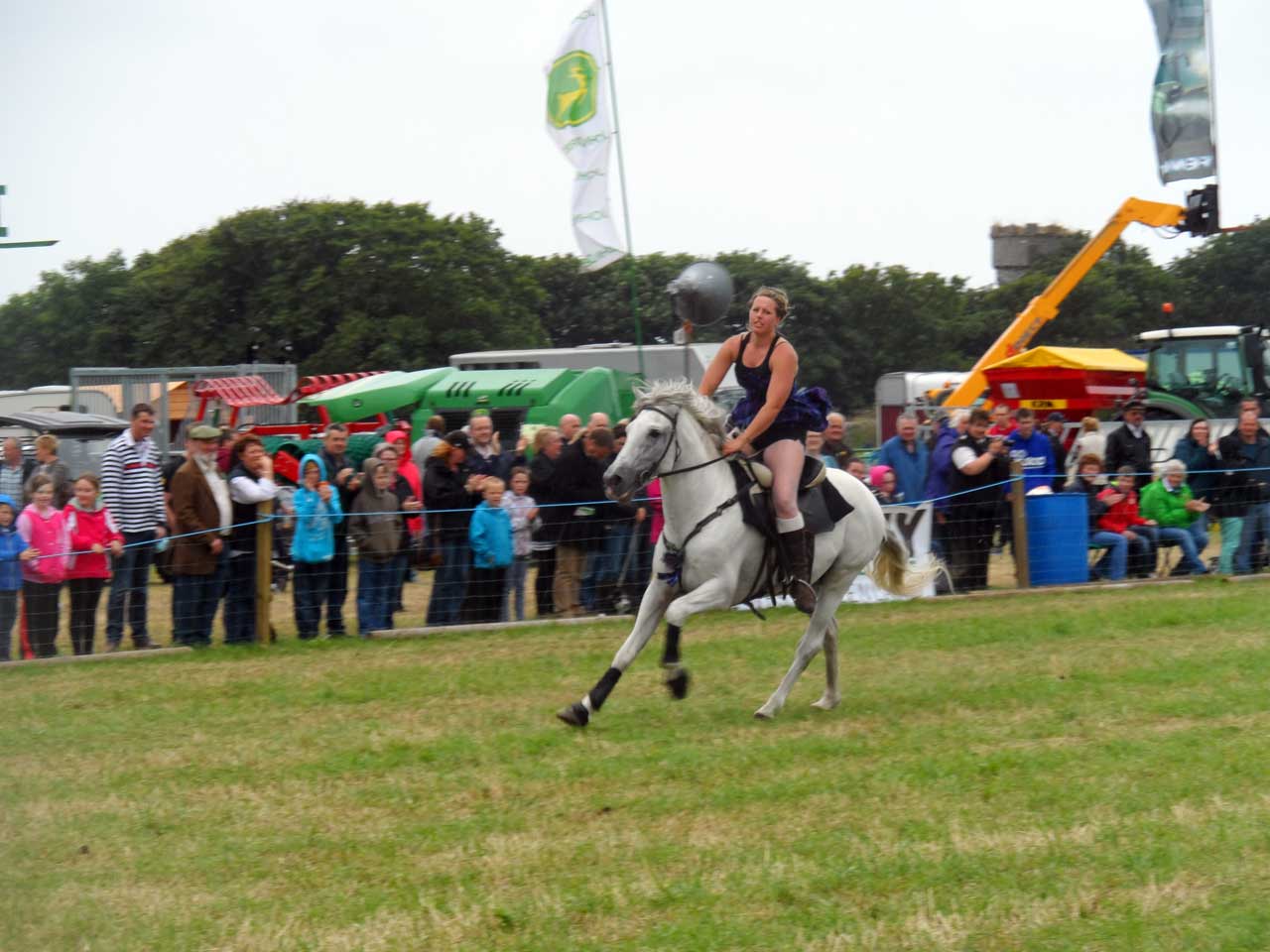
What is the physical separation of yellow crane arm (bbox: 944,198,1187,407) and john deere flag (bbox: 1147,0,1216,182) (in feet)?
11.2

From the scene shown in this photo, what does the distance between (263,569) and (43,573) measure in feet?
5.64

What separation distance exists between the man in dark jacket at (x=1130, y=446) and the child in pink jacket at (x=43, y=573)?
36.9 ft

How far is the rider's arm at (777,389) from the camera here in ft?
29.4

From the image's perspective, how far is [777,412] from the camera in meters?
9.07

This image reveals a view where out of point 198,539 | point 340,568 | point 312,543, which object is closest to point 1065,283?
point 340,568

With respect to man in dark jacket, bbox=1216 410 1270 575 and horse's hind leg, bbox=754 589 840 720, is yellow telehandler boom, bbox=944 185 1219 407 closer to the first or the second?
man in dark jacket, bbox=1216 410 1270 575

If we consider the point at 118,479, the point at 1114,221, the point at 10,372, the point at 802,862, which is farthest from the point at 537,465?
the point at 10,372

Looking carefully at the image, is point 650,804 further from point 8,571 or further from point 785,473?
point 8,571

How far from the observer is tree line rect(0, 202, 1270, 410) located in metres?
57.7

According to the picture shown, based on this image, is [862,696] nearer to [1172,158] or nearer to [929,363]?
[1172,158]

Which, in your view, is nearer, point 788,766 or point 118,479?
point 788,766

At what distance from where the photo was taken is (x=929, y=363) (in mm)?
67062

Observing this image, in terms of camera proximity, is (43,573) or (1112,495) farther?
(1112,495)

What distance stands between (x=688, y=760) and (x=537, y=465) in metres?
6.98
